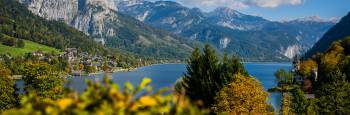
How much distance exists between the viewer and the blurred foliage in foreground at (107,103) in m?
4.63

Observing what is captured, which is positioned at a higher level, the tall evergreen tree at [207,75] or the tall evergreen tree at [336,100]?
the tall evergreen tree at [207,75]

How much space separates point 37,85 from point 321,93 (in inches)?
1811

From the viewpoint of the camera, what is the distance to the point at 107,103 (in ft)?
15.3

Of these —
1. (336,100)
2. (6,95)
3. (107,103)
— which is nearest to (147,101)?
(107,103)

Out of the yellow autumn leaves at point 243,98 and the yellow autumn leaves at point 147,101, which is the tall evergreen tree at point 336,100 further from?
the yellow autumn leaves at point 147,101

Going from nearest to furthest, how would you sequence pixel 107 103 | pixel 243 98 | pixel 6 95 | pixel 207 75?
pixel 107 103
pixel 243 98
pixel 207 75
pixel 6 95

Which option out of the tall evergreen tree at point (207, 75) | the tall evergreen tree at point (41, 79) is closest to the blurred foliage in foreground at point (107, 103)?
the tall evergreen tree at point (207, 75)

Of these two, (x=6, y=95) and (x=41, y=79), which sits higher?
(x=41, y=79)

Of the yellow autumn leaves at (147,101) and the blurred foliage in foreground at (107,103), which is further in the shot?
the yellow autumn leaves at (147,101)

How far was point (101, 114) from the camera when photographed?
14.5 ft

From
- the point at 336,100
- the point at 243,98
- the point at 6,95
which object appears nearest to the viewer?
the point at 243,98

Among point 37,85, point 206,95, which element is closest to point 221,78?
point 206,95

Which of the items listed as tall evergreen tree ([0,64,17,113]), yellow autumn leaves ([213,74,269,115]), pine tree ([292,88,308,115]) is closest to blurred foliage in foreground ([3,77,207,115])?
yellow autumn leaves ([213,74,269,115])

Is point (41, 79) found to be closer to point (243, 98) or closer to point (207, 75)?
point (207, 75)
